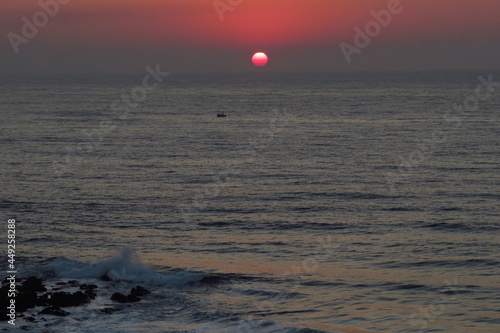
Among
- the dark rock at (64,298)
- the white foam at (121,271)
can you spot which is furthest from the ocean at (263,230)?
Answer: the dark rock at (64,298)

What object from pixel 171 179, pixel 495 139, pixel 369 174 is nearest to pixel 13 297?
pixel 171 179

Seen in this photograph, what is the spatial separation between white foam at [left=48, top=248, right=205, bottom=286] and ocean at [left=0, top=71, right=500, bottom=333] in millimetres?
98

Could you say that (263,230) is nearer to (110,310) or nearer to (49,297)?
(110,310)

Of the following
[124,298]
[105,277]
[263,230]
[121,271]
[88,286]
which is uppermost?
[263,230]

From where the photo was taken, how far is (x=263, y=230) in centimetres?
4019

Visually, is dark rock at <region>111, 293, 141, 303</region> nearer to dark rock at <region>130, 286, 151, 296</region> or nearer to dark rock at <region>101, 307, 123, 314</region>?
dark rock at <region>130, 286, 151, 296</region>

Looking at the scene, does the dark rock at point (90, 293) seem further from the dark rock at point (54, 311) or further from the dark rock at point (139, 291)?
the dark rock at point (54, 311)

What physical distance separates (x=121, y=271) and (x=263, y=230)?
34.0 feet

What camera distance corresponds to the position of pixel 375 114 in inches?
4646

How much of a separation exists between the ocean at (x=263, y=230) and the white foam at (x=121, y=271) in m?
0.10

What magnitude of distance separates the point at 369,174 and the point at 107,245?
27749mm

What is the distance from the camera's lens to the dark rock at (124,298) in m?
28.6

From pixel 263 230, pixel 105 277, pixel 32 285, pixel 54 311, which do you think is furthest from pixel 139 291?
pixel 263 230

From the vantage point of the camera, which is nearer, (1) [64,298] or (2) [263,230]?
(1) [64,298]
